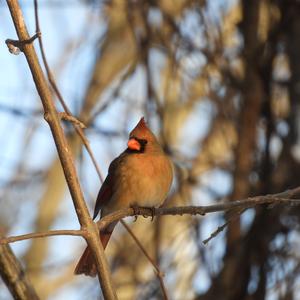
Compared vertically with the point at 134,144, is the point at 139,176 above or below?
below

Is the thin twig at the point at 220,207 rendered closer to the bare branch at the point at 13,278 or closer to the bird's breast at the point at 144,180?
the bare branch at the point at 13,278

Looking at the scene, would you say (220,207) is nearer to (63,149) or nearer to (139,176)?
(63,149)

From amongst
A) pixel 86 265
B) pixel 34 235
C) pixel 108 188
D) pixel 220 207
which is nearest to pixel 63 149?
pixel 34 235

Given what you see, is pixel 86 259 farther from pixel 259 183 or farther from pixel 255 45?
pixel 255 45

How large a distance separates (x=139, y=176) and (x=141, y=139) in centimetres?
17

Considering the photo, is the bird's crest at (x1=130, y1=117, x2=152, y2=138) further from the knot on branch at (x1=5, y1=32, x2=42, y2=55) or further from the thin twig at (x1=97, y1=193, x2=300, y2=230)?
the knot on branch at (x1=5, y1=32, x2=42, y2=55)

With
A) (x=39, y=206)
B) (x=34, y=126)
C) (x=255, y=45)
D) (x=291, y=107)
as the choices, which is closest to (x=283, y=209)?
(x=291, y=107)

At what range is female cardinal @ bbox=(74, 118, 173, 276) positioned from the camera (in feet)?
10.7

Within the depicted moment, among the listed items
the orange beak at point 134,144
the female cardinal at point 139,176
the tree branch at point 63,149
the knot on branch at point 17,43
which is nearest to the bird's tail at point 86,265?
the female cardinal at point 139,176

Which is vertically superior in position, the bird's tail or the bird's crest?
the bird's crest

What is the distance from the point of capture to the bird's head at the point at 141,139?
3.29 m

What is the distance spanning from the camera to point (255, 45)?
13.2 ft

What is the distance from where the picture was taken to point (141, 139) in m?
3.32

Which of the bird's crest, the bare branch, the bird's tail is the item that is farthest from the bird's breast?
the bare branch
